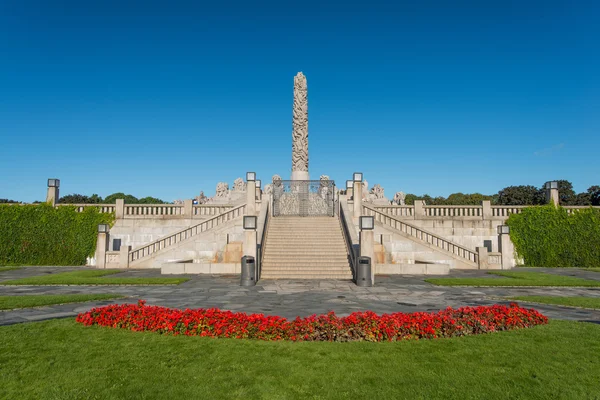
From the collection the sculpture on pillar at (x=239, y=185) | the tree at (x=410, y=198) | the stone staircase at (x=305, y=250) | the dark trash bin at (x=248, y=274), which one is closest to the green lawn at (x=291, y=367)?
the dark trash bin at (x=248, y=274)

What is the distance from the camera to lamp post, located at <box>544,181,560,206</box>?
28120 millimetres

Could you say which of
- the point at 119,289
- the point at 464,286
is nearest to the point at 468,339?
the point at 464,286

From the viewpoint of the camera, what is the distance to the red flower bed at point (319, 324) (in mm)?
7004

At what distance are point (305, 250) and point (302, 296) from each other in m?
8.51

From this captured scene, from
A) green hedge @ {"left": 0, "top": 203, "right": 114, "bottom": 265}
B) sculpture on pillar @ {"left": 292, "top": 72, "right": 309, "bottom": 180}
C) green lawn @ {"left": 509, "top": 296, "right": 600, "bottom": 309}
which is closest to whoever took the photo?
green lawn @ {"left": 509, "top": 296, "right": 600, "bottom": 309}

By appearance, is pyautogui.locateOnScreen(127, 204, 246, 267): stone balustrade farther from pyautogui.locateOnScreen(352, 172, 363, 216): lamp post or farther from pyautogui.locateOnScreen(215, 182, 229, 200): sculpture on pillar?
pyautogui.locateOnScreen(215, 182, 229, 200): sculpture on pillar

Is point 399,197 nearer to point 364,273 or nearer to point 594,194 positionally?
point 364,273

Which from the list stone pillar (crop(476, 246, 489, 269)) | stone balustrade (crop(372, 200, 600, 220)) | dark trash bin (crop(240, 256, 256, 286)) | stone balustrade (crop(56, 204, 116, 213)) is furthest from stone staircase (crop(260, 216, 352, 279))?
stone balustrade (crop(56, 204, 116, 213))

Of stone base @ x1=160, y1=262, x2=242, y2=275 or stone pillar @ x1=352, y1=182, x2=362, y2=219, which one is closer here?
stone base @ x1=160, y1=262, x2=242, y2=275

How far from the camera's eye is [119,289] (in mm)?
13789

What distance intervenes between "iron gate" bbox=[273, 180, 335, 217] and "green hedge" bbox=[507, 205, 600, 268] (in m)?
13.6

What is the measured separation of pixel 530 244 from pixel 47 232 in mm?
35731

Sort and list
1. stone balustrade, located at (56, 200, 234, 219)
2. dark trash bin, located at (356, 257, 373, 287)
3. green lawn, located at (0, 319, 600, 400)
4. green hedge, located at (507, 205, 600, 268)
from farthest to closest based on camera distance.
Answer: stone balustrade, located at (56, 200, 234, 219)
green hedge, located at (507, 205, 600, 268)
dark trash bin, located at (356, 257, 373, 287)
green lawn, located at (0, 319, 600, 400)

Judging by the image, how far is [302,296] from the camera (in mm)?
12359
